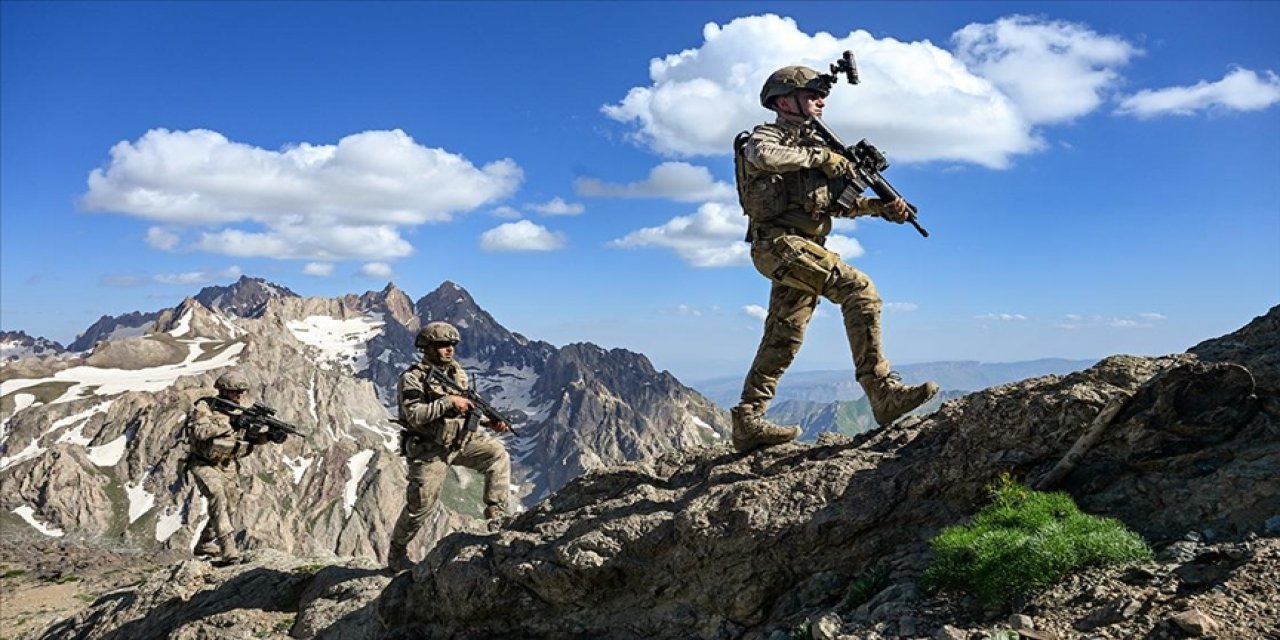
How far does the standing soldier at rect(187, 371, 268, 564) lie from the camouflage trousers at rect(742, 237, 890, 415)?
42.3 feet

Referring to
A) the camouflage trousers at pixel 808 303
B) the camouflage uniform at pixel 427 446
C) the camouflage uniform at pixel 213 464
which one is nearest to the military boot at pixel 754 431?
the camouflage trousers at pixel 808 303

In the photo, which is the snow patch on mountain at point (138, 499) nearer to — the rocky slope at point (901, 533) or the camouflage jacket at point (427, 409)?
the camouflage jacket at point (427, 409)

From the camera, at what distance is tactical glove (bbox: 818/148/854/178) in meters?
9.00

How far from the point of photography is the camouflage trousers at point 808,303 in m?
9.02

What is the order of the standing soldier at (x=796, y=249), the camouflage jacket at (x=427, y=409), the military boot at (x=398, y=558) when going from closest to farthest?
the standing soldier at (x=796, y=249) → the camouflage jacket at (x=427, y=409) → the military boot at (x=398, y=558)

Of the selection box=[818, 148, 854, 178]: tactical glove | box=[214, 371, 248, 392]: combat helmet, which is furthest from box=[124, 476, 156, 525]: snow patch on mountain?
box=[818, 148, 854, 178]: tactical glove

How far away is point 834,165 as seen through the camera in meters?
9.12

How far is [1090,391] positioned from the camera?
7.28 metres

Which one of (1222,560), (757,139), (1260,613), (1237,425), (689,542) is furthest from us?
(757,139)

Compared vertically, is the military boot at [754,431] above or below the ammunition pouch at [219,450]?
above

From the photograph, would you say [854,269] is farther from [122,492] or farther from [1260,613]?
[122,492]

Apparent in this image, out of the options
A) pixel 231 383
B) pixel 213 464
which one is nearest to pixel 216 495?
pixel 213 464

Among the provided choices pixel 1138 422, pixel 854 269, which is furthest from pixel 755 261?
pixel 1138 422

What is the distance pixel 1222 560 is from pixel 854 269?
4.78 metres
